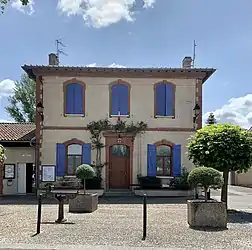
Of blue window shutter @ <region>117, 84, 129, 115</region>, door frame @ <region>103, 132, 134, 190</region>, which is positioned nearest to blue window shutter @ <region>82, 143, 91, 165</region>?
door frame @ <region>103, 132, 134, 190</region>

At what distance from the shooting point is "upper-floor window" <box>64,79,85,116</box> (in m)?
24.6

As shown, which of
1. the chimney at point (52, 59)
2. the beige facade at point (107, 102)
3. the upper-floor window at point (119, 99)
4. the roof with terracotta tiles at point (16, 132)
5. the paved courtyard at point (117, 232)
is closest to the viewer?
the paved courtyard at point (117, 232)

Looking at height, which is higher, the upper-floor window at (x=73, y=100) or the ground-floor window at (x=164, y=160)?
the upper-floor window at (x=73, y=100)

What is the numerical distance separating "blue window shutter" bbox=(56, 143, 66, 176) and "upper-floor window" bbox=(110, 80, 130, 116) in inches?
133

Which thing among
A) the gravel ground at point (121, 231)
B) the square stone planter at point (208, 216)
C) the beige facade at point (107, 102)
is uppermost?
the beige facade at point (107, 102)

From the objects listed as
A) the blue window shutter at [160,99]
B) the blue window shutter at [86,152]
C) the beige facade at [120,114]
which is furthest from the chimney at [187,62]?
the blue window shutter at [86,152]

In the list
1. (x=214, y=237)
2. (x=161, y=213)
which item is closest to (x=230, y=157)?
(x=161, y=213)

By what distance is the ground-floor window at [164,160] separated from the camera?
2459 centimetres

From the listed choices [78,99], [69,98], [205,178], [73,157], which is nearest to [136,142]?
[73,157]

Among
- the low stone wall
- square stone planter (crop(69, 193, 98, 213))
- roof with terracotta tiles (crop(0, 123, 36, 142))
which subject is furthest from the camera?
roof with terracotta tiles (crop(0, 123, 36, 142))

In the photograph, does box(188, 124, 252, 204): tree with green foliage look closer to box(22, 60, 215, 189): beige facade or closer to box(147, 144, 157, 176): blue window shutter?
box(147, 144, 157, 176): blue window shutter

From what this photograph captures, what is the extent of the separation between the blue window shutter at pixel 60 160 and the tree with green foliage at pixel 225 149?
9763 millimetres

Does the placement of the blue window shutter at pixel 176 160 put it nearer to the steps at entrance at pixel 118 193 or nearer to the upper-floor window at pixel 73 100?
the steps at entrance at pixel 118 193

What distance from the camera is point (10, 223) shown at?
12773mm
